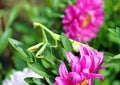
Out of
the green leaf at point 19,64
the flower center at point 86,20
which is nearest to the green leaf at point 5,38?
the green leaf at point 19,64

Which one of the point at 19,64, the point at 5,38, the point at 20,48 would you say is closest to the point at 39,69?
the point at 20,48

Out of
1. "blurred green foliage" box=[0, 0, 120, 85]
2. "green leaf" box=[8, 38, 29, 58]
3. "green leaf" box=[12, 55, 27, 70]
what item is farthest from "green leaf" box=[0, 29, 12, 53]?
"green leaf" box=[8, 38, 29, 58]

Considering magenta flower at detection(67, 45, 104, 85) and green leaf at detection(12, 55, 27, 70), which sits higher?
magenta flower at detection(67, 45, 104, 85)

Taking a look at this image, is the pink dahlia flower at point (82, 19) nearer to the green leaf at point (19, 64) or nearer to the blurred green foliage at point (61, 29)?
the blurred green foliage at point (61, 29)

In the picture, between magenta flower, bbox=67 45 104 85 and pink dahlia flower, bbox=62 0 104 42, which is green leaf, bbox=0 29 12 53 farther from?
magenta flower, bbox=67 45 104 85

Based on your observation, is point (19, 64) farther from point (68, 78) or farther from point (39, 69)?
point (68, 78)

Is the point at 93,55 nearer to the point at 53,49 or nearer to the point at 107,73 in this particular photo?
the point at 53,49
